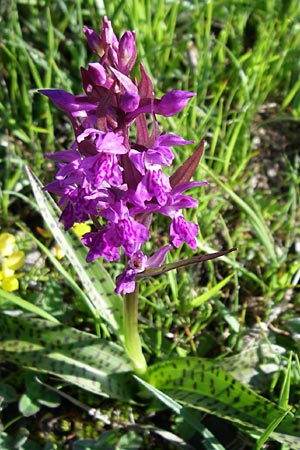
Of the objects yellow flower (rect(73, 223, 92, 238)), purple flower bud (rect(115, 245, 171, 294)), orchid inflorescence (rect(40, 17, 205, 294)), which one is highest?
orchid inflorescence (rect(40, 17, 205, 294))

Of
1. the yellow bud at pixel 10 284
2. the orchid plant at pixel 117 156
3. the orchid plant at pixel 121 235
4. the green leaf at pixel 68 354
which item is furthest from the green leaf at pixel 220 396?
the yellow bud at pixel 10 284

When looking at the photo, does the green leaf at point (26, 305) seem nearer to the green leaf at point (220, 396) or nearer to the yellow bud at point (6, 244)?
the yellow bud at point (6, 244)

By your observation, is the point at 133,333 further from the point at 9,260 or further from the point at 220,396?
the point at 9,260

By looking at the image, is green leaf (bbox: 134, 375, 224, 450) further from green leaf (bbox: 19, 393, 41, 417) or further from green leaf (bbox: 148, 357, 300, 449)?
green leaf (bbox: 19, 393, 41, 417)

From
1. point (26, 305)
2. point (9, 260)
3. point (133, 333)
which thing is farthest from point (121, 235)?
point (9, 260)

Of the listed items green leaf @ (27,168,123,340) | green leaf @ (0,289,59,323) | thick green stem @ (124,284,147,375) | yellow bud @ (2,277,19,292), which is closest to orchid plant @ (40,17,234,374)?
thick green stem @ (124,284,147,375)

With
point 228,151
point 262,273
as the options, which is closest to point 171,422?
point 262,273

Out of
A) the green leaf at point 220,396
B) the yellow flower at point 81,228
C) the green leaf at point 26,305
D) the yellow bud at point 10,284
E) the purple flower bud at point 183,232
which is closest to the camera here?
the purple flower bud at point 183,232
